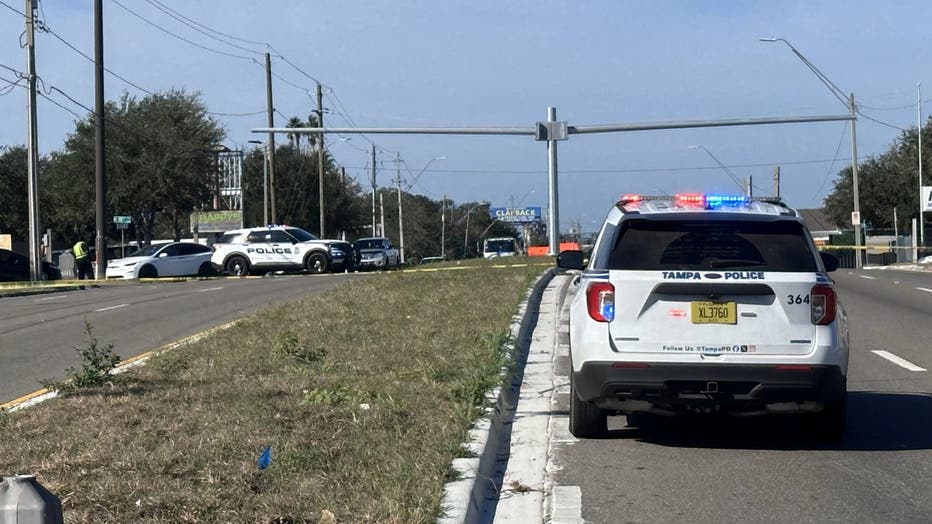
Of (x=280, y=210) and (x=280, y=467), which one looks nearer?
(x=280, y=467)

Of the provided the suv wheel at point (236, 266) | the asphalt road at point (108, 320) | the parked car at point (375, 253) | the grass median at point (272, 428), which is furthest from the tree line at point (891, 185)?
the grass median at point (272, 428)

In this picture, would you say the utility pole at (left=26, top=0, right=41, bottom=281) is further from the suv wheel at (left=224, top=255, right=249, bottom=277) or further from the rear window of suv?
the rear window of suv

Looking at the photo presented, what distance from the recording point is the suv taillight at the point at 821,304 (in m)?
8.15

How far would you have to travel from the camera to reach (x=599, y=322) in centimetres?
830

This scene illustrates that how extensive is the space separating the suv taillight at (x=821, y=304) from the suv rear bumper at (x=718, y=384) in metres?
0.34

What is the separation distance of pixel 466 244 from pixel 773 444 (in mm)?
104466

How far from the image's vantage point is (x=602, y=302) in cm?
830

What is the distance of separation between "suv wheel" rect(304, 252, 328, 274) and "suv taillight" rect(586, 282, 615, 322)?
1322 inches

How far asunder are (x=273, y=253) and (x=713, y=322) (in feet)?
114

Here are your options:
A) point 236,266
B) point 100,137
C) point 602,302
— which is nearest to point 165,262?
point 236,266

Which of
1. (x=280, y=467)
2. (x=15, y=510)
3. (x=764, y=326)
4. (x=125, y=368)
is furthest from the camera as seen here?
(x=125, y=368)

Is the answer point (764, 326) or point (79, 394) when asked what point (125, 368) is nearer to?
point (79, 394)

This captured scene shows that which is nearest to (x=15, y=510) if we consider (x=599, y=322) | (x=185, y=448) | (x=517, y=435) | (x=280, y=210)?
(x=185, y=448)

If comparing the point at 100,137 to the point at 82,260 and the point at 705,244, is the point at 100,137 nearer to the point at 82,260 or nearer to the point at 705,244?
the point at 82,260
